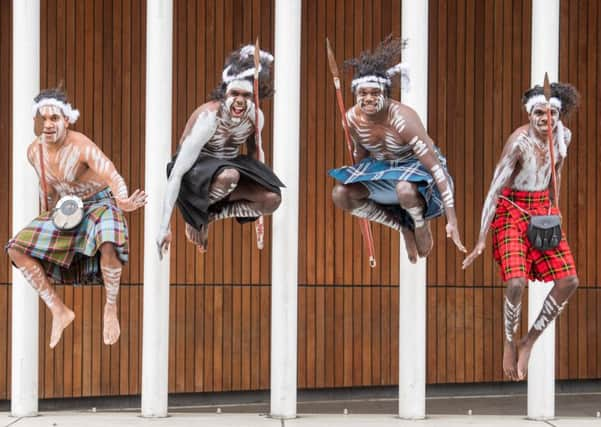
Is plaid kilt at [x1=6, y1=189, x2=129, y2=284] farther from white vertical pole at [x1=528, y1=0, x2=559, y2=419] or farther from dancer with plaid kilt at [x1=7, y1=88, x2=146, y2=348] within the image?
white vertical pole at [x1=528, y1=0, x2=559, y2=419]

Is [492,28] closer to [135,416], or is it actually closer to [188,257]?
[188,257]

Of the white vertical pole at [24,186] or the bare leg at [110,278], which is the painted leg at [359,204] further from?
the white vertical pole at [24,186]

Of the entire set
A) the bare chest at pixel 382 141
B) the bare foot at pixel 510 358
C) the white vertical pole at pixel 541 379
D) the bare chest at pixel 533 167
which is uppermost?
the bare chest at pixel 382 141

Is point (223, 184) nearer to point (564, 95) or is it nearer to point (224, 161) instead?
point (224, 161)

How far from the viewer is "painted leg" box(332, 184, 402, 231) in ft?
46.3

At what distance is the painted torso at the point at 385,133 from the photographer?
13930mm

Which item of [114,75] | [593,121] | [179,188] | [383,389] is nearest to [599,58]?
[593,121]

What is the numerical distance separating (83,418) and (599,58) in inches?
479

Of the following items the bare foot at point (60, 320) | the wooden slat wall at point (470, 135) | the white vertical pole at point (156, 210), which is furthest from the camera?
the wooden slat wall at point (470, 135)

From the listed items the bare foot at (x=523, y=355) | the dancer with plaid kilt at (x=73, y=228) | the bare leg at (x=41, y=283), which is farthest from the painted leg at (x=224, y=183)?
the bare foot at (x=523, y=355)

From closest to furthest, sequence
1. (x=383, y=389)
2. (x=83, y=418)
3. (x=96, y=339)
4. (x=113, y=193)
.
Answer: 1. (x=113, y=193)
2. (x=83, y=418)
3. (x=96, y=339)
4. (x=383, y=389)

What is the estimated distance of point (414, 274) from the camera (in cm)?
2050

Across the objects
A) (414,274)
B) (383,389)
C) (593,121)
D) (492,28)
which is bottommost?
(383,389)

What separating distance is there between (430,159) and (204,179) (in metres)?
2.25
